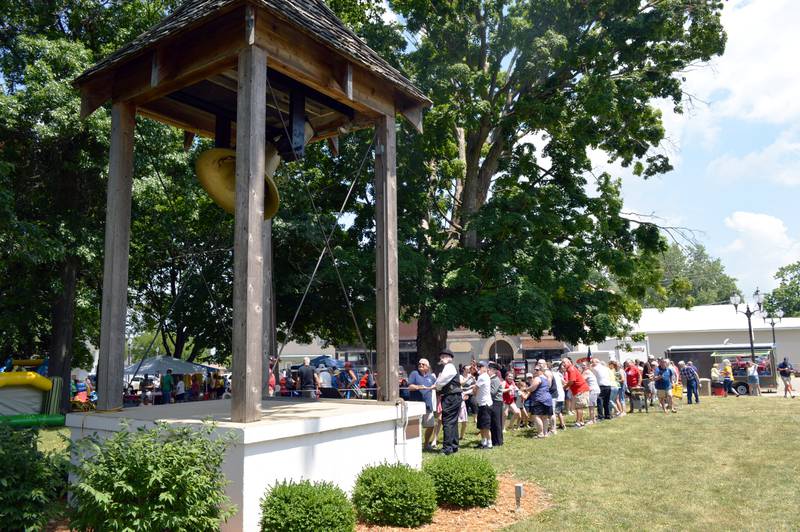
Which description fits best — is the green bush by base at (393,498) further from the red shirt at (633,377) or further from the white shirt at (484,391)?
the red shirt at (633,377)

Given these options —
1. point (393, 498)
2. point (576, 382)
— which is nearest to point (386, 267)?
point (393, 498)

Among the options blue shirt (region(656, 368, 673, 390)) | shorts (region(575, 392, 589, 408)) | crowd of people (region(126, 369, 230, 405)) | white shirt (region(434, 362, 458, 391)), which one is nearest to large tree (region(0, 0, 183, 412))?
crowd of people (region(126, 369, 230, 405))

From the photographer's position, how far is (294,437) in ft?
20.1

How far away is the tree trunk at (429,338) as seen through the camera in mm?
19170

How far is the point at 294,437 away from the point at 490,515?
2522mm

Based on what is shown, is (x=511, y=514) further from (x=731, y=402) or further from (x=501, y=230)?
(x=731, y=402)

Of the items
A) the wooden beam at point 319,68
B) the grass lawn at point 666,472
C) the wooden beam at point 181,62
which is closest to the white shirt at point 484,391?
the grass lawn at point 666,472

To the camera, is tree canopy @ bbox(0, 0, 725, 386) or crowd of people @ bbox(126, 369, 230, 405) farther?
crowd of people @ bbox(126, 369, 230, 405)

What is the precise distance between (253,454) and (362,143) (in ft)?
47.1

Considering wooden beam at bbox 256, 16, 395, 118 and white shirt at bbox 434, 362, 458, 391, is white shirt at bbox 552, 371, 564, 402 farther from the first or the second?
wooden beam at bbox 256, 16, 395, 118

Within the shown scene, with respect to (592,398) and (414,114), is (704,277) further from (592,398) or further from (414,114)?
(414,114)

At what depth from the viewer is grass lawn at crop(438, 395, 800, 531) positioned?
7102 millimetres

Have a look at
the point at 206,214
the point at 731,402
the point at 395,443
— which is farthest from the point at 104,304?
the point at 731,402

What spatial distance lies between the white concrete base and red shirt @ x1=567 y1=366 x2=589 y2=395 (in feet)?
30.5
